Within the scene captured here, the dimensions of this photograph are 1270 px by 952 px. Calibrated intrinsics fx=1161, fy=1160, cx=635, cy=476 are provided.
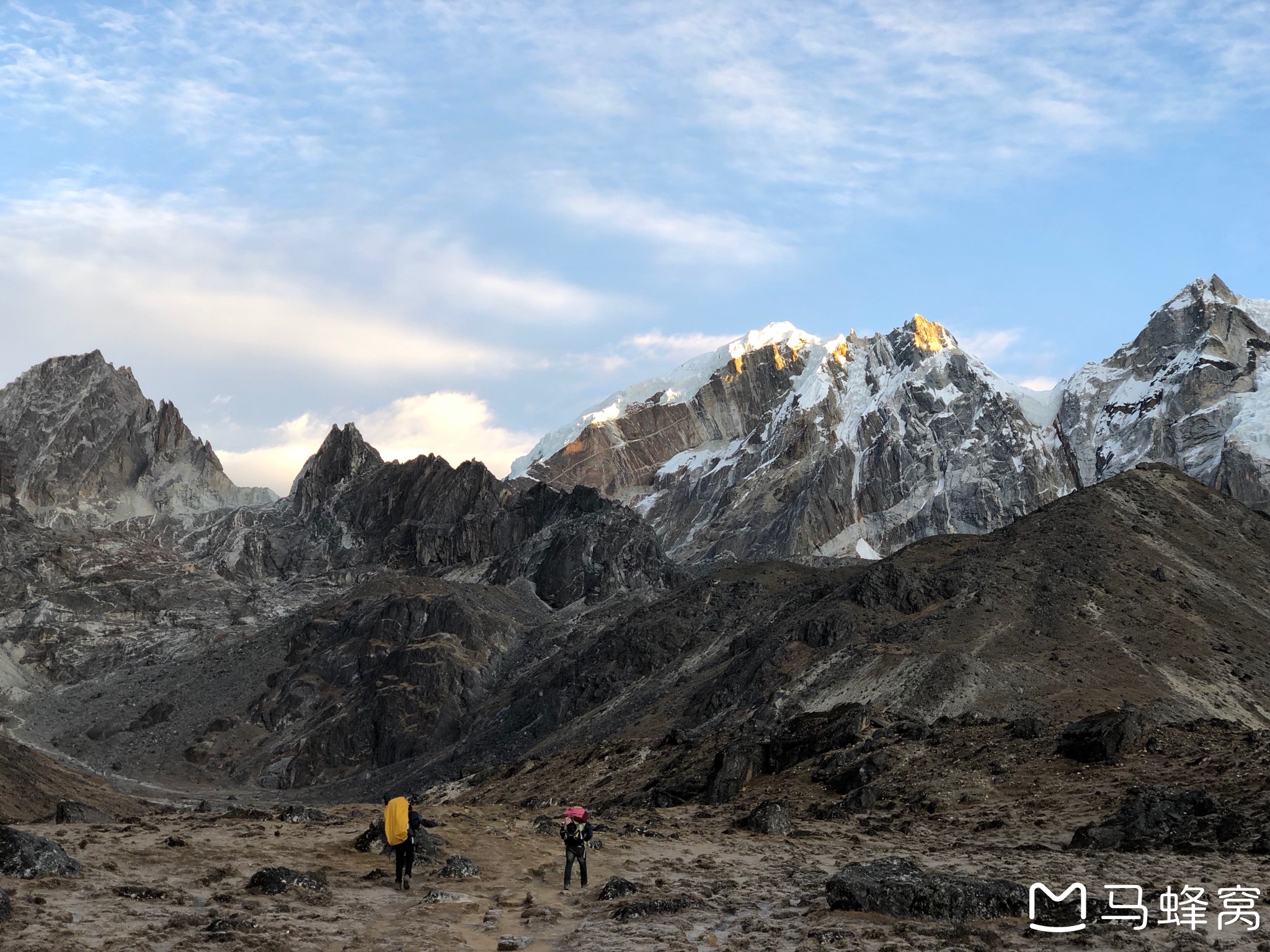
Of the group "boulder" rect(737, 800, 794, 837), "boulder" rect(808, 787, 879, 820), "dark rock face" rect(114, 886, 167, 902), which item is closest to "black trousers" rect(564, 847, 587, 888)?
"dark rock face" rect(114, 886, 167, 902)

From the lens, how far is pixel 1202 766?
124 ft

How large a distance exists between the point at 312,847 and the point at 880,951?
15.8 meters

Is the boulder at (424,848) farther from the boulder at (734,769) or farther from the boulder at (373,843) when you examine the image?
the boulder at (734,769)

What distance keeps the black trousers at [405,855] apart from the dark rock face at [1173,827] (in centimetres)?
1818

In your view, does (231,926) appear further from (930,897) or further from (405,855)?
(930,897)

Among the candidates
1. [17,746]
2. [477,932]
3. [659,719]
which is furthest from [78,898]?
[17,746]

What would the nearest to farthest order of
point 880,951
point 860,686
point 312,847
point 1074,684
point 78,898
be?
point 880,951, point 78,898, point 312,847, point 1074,684, point 860,686

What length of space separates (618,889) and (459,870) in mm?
4121

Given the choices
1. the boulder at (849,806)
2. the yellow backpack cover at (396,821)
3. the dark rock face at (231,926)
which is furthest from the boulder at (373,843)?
the boulder at (849,806)

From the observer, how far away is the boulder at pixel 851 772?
45.1 metres

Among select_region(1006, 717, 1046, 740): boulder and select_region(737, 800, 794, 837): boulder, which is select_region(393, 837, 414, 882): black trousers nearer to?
select_region(737, 800, 794, 837): boulder

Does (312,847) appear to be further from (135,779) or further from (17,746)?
(135,779)

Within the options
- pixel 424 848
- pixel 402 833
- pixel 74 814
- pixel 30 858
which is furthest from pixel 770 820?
pixel 30 858

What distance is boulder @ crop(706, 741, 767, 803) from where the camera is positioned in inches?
1993
